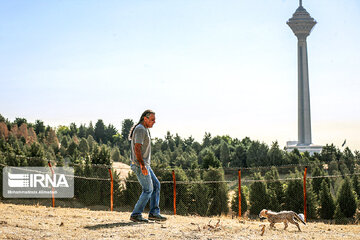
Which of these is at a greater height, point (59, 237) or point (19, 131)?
point (19, 131)

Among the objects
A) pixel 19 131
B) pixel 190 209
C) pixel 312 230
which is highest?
pixel 19 131

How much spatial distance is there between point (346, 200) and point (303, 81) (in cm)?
12673

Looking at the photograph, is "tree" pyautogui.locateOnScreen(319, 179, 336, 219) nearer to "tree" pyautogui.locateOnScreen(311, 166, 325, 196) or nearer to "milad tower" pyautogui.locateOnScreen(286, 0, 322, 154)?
"tree" pyautogui.locateOnScreen(311, 166, 325, 196)

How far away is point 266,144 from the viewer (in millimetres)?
85438

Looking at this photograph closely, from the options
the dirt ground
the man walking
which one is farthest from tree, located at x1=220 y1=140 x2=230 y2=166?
the man walking

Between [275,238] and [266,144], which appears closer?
[275,238]

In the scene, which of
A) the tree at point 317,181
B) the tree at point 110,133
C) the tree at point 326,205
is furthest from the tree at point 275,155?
the tree at point 110,133

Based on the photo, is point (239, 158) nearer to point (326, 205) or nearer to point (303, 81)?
point (326, 205)

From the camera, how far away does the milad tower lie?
155500mm

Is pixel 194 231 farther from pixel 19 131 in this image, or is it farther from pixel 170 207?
pixel 19 131

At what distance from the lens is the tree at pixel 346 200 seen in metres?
32.4

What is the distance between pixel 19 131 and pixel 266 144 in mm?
48694

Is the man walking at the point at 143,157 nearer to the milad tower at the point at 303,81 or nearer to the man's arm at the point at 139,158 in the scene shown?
the man's arm at the point at 139,158

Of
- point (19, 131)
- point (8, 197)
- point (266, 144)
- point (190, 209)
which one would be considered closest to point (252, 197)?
point (190, 209)
